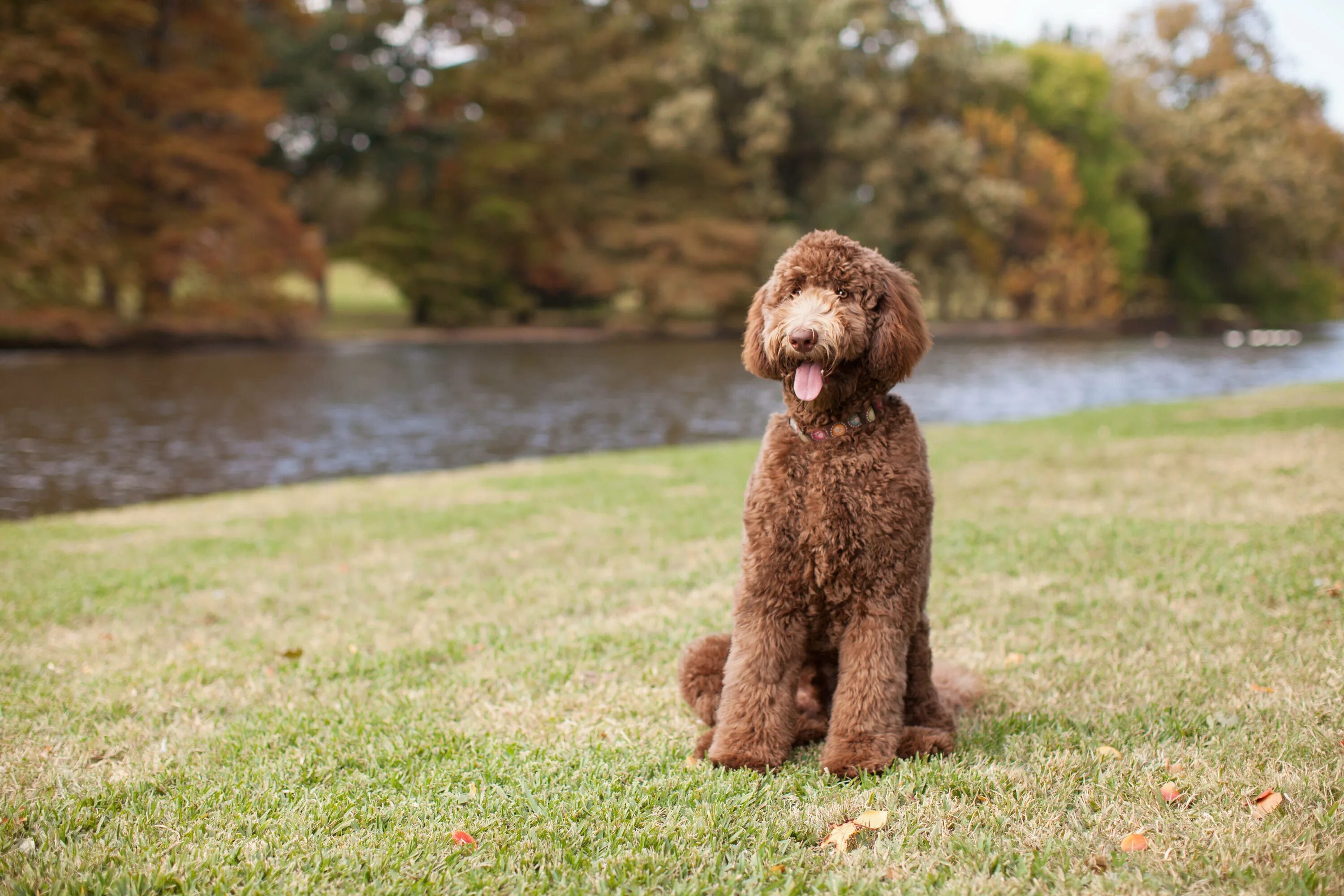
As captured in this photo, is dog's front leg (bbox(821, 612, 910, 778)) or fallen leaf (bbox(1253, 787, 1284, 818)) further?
dog's front leg (bbox(821, 612, 910, 778))

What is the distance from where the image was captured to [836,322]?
3.02 m

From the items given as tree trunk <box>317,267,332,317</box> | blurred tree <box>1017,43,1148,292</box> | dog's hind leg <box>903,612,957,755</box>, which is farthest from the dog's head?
blurred tree <box>1017,43,1148,292</box>

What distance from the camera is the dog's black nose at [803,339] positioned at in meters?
2.97

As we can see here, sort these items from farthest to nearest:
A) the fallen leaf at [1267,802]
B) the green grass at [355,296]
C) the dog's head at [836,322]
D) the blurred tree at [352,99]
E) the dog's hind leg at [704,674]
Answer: the green grass at [355,296] → the blurred tree at [352,99] → the dog's hind leg at [704,674] → the dog's head at [836,322] → the fallen leaf at [1267,802]

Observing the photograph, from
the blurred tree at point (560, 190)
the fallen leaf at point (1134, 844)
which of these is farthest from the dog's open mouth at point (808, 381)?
the blurred tree at point (560, 190)

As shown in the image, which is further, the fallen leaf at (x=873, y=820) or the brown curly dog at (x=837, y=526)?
the brown curly dog at (x=837, y=526)

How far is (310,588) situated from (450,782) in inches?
130

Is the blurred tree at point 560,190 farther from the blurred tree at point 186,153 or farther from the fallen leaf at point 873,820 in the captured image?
the fallen leaf at point 873,820

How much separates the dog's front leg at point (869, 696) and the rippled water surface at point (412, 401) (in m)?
9.75

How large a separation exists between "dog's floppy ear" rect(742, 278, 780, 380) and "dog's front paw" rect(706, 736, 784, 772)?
1.22m

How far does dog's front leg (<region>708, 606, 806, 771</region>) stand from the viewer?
10.7 feet

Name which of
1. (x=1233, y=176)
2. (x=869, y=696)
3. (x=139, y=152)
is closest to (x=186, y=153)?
(x=139, y=152)

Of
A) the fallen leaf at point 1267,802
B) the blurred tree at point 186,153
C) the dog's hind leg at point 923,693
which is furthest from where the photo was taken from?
the blurred tree at point 186,153

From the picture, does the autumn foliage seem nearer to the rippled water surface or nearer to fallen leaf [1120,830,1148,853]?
the rippled water surface
